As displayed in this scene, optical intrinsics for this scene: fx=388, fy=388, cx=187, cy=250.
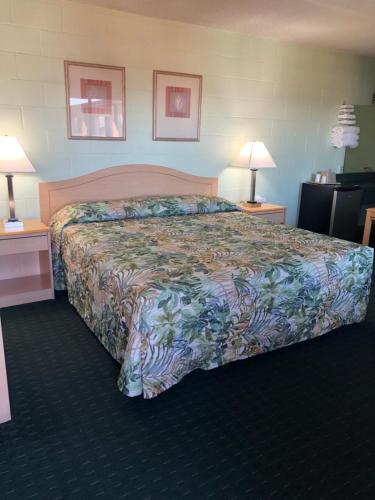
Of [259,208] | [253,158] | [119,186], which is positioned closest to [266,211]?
[259,208]

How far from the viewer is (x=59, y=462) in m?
1.57

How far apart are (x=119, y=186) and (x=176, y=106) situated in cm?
98

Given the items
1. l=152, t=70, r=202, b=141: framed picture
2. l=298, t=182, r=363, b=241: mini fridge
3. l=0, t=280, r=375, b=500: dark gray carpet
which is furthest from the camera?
l=298, t=182, r=363, b=241: mini fridge

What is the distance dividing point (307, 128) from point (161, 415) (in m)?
4.03

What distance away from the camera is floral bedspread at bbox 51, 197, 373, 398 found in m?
1.88

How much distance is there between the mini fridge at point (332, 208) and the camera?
4.50 m

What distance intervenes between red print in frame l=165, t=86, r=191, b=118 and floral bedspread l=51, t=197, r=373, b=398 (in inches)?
51.0

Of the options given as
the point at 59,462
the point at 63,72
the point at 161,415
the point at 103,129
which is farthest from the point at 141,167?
the point at 59,462

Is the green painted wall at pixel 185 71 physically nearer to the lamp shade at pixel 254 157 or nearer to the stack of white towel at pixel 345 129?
the stack of white towel at pixel 345 129

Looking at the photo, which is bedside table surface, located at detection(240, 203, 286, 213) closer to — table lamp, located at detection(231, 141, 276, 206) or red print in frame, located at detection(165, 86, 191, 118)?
table lamp, located at detection(231, 141, 276, 206)

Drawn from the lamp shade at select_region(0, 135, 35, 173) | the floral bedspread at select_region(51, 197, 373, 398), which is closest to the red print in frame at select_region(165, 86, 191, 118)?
the floral bedspread at select_region(51, 197, 373, 398)

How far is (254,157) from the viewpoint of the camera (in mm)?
3996

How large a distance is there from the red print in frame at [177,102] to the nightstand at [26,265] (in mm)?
1662

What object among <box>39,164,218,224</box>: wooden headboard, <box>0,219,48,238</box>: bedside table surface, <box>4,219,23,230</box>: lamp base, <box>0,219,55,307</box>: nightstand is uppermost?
<box>39,164,218,224</box>: wooden headboard
